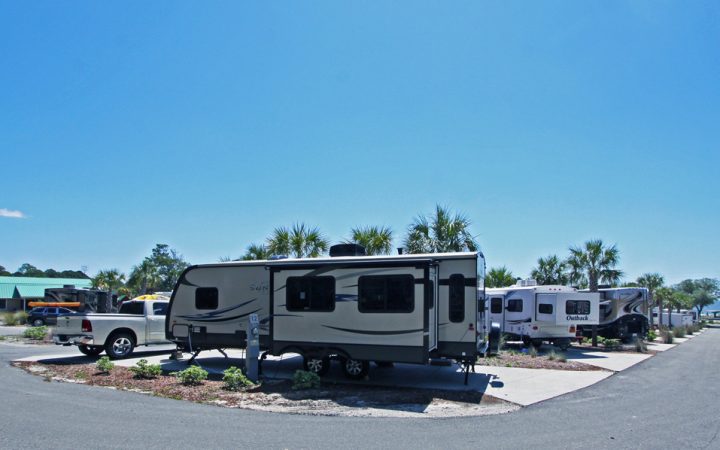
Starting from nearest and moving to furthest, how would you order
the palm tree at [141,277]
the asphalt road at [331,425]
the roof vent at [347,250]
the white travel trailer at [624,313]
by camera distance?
the asphalt road at [331,425], the roof vent at [347,250], the white travel trailer at [624,313], the palm tree at [141,277]

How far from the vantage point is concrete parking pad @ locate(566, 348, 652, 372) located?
54.3 ft

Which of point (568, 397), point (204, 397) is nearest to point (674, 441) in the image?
point (568, 397)

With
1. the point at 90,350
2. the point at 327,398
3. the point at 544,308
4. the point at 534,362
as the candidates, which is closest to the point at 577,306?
the point at 544,308

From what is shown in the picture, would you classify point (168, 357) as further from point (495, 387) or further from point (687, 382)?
point (687, 382)

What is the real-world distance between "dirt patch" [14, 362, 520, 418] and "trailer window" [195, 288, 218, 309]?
2.53 meters

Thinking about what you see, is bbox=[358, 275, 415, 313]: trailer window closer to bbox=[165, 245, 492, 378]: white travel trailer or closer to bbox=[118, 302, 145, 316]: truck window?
bbox=[165, 245, 492, 378]: white travel trailer

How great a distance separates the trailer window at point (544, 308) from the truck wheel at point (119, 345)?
48.6ft

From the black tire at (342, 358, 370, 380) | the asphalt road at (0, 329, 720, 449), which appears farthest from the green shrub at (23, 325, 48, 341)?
the black tire at (342, 358, 370, 380)

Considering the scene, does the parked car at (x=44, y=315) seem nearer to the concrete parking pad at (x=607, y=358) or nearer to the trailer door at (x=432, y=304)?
the trailer door at (x=432, y=304)

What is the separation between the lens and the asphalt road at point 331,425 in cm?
719

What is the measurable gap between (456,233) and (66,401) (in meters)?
14.9

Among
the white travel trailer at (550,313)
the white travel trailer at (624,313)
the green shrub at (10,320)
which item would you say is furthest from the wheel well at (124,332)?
the green shrub at (10,320)

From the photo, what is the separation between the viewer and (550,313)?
20.2 metres

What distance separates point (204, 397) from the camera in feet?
33.7
